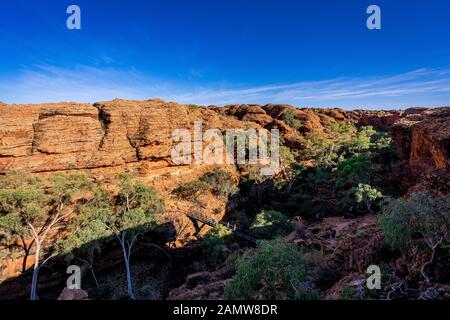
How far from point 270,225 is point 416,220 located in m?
14.6

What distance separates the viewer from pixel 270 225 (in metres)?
22.1

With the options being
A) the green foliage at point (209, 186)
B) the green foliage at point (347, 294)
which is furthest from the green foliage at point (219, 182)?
the green foliage at point (347, 294)

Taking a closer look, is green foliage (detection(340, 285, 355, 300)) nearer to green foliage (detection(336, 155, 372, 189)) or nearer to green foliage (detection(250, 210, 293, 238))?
green foliage (detection(250, 210, 293, 238))

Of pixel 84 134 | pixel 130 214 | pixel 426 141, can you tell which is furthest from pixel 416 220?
pixel 84 134

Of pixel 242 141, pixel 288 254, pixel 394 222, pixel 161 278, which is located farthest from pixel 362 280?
pixel 242 141

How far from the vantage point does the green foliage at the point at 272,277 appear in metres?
7.68

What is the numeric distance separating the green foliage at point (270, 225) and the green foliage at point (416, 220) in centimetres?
1311

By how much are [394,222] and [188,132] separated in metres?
28.8

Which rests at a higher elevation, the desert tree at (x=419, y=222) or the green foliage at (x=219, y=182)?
the desert tree at (x=419, y=222)

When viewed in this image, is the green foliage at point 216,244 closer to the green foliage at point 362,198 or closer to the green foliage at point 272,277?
the green foliage at point 272,277

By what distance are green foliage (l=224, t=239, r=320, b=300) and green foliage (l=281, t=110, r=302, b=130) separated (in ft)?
168
